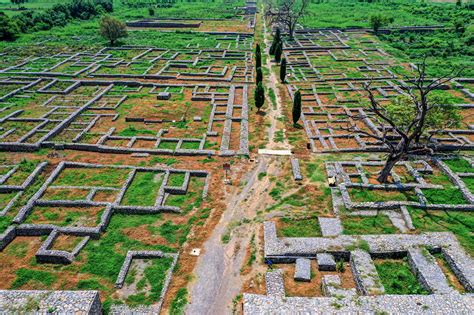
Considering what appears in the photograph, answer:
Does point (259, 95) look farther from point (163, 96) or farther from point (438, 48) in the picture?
point (438, 48)

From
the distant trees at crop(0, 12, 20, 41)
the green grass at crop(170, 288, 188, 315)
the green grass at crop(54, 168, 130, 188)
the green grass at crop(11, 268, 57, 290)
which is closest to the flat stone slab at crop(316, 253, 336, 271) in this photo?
the green grass at crop(170, 288, 188, 315)

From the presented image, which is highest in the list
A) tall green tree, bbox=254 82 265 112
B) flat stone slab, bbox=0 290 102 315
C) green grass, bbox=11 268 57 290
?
tall green tree, bbox=254 82 265 112

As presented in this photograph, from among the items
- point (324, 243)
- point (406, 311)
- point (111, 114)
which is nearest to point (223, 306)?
point (324, 243)

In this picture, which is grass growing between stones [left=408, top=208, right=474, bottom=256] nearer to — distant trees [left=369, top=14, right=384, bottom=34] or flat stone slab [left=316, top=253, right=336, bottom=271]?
flat stone slab [left=316, top=253, right=336, bottom=271]

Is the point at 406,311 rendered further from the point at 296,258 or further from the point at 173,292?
the point at 173,292

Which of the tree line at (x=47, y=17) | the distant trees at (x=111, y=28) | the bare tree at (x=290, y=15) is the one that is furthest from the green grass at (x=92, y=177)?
the tree line at (x=47, y=17)

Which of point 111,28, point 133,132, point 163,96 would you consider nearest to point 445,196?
point 133,132
